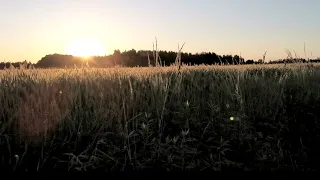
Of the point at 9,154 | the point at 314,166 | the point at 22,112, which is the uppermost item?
the point at 22,112

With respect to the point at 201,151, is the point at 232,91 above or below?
above

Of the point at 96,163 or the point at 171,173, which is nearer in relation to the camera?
the point at 171,173

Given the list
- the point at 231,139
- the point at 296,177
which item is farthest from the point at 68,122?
the point at 296,177

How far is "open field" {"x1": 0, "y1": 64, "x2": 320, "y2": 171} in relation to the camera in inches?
177

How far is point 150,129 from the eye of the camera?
493cm

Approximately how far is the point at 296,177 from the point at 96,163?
79.2 inches

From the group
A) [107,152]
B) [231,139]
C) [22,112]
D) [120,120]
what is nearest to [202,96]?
[231,139]

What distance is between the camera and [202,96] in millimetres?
6074

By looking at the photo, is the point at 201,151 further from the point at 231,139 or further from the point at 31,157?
the point at 31,157

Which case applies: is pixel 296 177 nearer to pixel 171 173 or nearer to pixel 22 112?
pixel 171 173

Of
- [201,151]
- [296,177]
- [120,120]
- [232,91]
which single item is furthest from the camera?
[232,91]

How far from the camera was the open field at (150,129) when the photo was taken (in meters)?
4.48

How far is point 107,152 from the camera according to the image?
4.57 metres

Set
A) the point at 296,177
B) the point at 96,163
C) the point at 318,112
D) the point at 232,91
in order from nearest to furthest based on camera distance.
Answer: the point at 296,177 < the point at 96,163 < the point at 318,112 < the point at 232,91
